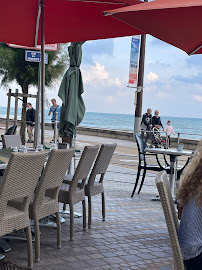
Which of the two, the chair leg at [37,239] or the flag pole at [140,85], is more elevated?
the flag pole at [140,85]

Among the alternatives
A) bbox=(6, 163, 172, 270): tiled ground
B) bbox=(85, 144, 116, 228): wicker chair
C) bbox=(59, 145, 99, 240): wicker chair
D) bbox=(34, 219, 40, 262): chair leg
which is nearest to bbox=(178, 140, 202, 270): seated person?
bbox=(6, 163, 172, 270): tiled ground

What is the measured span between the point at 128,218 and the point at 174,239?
4.29 metres

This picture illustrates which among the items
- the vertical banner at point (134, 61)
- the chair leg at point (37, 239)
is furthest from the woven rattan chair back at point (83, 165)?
the vertical banner at point (134, 61)

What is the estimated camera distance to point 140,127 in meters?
24.0

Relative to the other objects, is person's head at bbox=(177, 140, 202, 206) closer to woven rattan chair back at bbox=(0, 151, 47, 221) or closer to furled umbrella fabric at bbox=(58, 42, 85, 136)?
woven rattan chair back at bbox=(0, 151, 47, 221)

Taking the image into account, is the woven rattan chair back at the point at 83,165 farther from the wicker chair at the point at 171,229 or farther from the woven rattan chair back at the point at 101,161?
the wicker chair at the point at 171,229

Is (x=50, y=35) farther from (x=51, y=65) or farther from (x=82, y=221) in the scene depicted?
(x=51, y=65)

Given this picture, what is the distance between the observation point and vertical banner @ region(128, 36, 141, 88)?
23.4 metres

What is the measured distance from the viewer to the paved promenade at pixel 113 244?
470 centimetres

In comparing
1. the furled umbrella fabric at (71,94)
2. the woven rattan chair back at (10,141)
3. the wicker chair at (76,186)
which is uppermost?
the furled umbrella fabric at (71,94)

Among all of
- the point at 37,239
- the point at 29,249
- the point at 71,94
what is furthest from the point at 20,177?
the point at 71,94

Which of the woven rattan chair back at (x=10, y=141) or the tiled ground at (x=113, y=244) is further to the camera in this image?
the woven rattan chair back at (x=10, y=141)

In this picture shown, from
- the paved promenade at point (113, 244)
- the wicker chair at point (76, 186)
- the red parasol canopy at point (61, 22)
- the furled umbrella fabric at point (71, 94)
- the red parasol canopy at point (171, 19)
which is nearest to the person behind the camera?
the paved promenade at point (113, 244)

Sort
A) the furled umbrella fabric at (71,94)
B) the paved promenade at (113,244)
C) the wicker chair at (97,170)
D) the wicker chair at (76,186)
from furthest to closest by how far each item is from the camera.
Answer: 1. the furled umbrella fabric at (71,94)
2. the wicker chair at (97,170)
3. the wicker chair at (76,186)
4. the paved promenade at (113,244)
